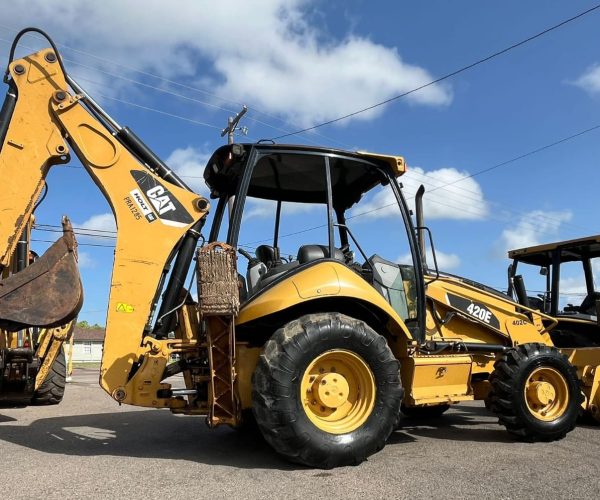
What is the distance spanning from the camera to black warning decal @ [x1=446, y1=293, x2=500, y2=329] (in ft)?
20.6

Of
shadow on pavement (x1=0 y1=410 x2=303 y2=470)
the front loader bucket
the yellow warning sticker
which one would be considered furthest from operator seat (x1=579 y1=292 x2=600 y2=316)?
the front loader bucket

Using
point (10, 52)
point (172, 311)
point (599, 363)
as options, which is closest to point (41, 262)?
point (172, 311)

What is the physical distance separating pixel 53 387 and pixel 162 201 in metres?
5.56

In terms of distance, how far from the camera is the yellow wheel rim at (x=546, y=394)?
18.6 feet

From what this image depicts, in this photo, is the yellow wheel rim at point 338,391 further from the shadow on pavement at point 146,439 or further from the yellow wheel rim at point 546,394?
the yellow wheel rim at point 546,394

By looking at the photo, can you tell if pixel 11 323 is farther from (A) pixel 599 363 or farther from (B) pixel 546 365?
(A) pixel 599 363

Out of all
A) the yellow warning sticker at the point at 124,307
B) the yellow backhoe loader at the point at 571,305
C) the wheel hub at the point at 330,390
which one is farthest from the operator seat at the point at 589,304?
the yellow warning sticker at the point at 124,307

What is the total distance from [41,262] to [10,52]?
206 centimetres

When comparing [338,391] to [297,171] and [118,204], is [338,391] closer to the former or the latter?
[297,171]

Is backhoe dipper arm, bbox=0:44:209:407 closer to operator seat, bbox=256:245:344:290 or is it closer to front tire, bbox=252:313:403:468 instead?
operator seat, bbox=256:245:344:290

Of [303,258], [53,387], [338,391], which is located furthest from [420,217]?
[53,387]

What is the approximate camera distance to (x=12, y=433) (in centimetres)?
634

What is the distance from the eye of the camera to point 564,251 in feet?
26.7

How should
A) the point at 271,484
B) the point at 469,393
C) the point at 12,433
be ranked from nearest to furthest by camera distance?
the point at 271,484 → the point at 469,393 → the point at 12,433
